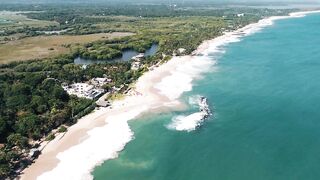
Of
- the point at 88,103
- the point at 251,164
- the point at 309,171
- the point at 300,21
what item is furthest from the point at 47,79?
the point at 300,21

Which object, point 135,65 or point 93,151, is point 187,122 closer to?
point 93,151

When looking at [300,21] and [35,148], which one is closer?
[35,148]

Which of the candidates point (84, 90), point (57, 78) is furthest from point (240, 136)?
point (57, 78)

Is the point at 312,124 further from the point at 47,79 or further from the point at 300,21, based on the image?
the point at 300,21

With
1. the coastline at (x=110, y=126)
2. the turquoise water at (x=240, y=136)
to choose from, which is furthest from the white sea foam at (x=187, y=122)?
the coastline at (x=110, y=126)

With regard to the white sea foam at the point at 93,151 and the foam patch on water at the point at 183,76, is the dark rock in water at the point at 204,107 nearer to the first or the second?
the foam patch on water at the point at 183,76

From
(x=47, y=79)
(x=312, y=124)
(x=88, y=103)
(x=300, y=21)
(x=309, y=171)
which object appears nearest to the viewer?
(x=309, y=171)
